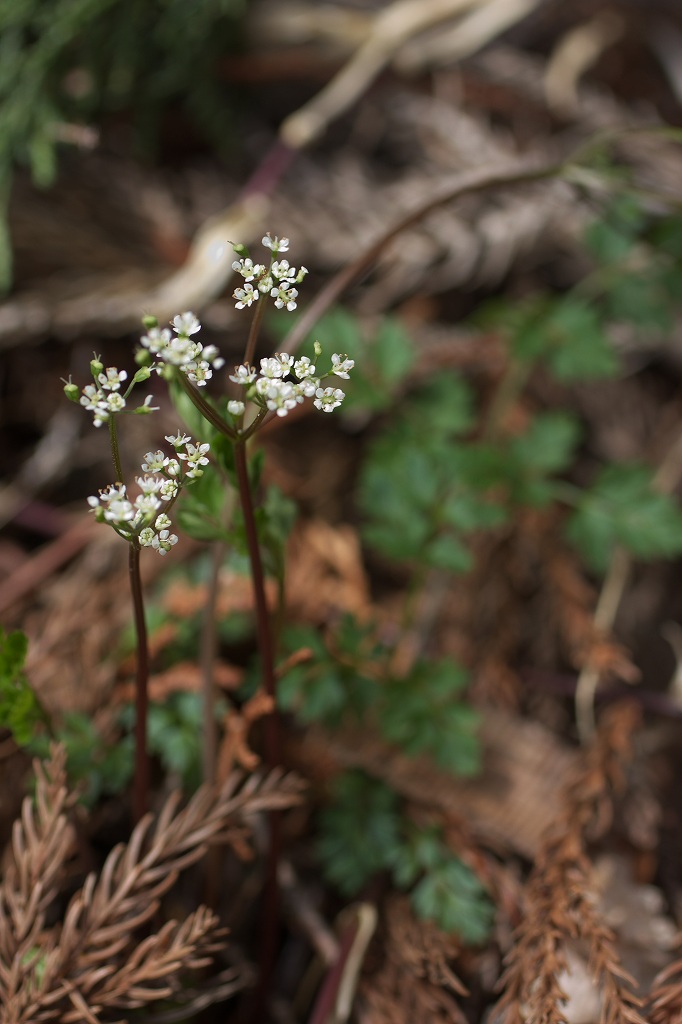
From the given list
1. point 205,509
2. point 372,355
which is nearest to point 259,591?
point 205,509

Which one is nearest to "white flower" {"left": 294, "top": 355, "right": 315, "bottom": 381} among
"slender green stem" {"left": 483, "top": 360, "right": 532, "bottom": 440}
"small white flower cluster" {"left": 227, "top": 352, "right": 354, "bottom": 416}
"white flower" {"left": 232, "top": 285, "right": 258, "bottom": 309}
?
"small white flower cluster" {"left": 227, "top": 352, "right": 354, "bottom": 416}

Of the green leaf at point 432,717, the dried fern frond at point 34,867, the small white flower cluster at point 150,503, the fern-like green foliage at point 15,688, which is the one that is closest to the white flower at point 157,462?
the small white flower cluster at point 150,503

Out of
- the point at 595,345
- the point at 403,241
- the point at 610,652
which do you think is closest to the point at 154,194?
the point at 403,241

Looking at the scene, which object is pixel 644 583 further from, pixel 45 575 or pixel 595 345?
pixel 45 575

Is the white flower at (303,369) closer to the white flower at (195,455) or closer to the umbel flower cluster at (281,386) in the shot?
the umbel flower cluster at (281,386)

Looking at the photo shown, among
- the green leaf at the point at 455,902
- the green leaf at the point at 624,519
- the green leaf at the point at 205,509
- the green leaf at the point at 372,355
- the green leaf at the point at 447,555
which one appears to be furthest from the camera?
the green leaf at the point at 372,355

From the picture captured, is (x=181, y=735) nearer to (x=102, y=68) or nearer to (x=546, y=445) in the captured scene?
(x=546, y=445)
